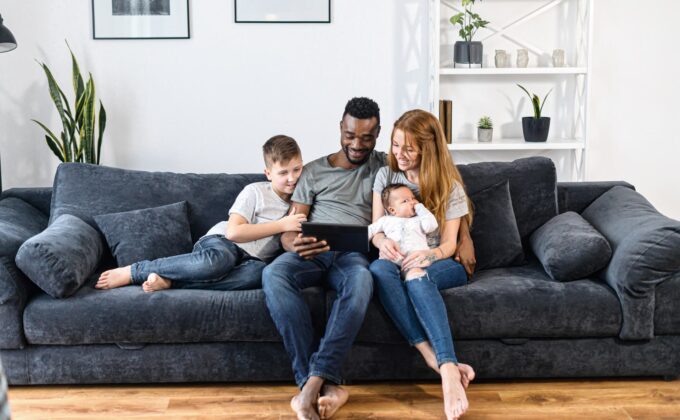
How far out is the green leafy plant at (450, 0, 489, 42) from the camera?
4.21 meters

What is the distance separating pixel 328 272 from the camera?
117 inches

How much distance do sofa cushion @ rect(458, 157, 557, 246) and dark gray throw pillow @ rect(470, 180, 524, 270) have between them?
85 millimetres

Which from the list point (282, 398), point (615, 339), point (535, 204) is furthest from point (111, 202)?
point (615, 339)

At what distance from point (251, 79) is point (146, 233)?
1.49 metres

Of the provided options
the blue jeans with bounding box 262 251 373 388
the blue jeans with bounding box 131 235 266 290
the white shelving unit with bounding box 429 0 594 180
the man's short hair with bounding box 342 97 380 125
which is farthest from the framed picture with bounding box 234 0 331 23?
the blue jeans with bounding box 262 251 373 388

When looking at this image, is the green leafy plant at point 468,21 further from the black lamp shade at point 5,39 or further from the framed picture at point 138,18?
the black lamp shade at point 5,39

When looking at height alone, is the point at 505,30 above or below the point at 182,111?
above

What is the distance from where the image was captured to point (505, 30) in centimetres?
439

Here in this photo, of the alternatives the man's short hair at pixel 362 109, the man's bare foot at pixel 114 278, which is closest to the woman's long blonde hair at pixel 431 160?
the man's short hair at pixel 362 109

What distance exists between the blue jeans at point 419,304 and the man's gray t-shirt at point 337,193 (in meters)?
0.29

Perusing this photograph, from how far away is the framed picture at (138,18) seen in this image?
4309 mm

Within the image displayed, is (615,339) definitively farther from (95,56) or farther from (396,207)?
(95,56)

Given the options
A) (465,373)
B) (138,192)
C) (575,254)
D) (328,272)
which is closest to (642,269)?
(575,254)

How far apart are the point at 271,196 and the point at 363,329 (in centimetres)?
69
